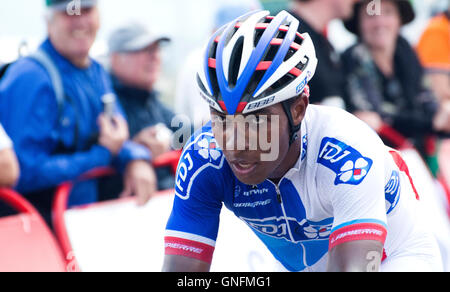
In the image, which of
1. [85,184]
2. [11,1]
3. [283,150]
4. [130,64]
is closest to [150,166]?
[85,184]

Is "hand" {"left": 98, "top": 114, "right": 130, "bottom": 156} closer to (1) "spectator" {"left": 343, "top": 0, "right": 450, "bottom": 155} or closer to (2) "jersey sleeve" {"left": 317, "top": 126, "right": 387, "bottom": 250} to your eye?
(1) "spectator" {"left": 343, "top": 0, "right": 450, "bottom": 155}

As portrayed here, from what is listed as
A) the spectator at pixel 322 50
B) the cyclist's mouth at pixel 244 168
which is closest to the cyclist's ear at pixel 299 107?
the cyclist's mouth at pixel 244 168

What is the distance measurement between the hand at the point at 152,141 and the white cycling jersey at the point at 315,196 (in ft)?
7.19

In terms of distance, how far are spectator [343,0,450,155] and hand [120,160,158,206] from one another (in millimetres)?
1946

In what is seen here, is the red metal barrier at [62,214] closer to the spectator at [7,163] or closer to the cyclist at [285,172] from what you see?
the spectator at [7,163]

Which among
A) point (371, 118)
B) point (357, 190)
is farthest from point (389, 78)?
point (357, 190)

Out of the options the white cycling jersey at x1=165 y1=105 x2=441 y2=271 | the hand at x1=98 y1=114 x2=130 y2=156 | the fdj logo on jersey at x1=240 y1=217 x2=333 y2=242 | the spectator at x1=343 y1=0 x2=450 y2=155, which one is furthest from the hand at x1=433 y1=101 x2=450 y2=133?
the fdj logo on jersey at x1=240 y1=217 x2=333 y2=242

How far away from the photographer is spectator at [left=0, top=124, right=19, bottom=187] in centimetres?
445

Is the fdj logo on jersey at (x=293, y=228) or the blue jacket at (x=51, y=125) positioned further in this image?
the blue jacket at (x=51, y=125)

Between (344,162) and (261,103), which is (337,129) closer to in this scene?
(344,162)

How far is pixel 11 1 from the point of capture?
304 inches

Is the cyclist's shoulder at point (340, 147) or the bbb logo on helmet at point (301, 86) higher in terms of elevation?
the bbb logo on helmet at point (301, 86)

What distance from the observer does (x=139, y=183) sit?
5.18 m

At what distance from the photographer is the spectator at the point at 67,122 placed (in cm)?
476
